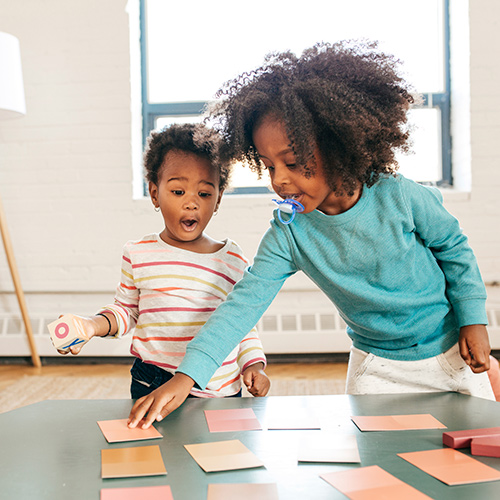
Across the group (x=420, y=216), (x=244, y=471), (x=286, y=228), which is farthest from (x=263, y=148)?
(x=244, y=471)

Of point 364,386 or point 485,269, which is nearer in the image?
point 364,386

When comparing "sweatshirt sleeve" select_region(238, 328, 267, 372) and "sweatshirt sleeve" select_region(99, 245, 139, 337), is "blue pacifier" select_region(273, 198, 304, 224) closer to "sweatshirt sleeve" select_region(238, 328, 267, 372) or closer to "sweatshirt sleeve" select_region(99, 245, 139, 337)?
"sweatshirt sleeve" select_region(238, 328, 267, 372)

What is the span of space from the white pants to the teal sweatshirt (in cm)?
2

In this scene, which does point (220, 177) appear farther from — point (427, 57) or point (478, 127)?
point (427, 57)

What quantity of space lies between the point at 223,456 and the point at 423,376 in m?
0.59

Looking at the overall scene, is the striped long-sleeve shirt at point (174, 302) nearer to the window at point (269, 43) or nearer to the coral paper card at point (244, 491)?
the coral paper card at point (244, 491)

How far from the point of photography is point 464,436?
2.14ft

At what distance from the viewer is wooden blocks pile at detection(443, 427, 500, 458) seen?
0.63 meters

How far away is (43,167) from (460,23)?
2.42 m

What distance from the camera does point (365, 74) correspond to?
3.30 feet

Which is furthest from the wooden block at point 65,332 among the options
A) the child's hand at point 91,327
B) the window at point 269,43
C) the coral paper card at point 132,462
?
the window at point 269,43

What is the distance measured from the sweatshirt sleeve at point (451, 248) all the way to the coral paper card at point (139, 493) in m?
0.70

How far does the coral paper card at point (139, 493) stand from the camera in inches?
21.2

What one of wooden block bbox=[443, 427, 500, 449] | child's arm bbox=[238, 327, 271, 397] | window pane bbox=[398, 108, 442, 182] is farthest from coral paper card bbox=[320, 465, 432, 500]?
window pane bbox=[398, 108, 442, 182]
